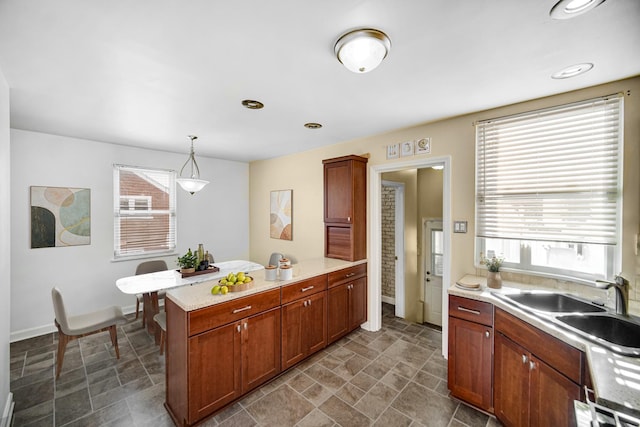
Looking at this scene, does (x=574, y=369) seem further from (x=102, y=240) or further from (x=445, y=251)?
(x=102, y=240)

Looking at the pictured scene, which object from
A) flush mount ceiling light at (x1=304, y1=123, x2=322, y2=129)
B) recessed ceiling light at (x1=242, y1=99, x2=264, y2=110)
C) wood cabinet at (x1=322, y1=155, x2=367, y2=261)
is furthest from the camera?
wood cabinet at (x1=322, y1=155, x2=367, y2=261)

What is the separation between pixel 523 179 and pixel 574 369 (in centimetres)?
158

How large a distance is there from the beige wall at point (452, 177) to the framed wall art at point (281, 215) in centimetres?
10

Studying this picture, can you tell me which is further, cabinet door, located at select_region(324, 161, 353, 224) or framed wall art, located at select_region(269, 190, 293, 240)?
framed wall art, located at select_region(269, 190, 293, 240)

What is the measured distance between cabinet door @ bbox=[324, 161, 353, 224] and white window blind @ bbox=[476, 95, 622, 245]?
1.43 metres

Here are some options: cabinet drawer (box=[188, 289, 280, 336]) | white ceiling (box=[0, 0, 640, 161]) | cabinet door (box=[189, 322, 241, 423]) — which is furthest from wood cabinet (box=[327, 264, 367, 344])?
white ceiling (box=[0, 0, 640, 161])

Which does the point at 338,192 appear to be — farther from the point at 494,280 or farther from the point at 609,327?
the point at 609,327

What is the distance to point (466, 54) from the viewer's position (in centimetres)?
159

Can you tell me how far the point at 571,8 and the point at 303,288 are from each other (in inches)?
104

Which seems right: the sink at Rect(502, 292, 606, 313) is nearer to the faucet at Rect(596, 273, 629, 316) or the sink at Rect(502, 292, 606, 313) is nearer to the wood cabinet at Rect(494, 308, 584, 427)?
the faucet at Rect(596, 273, 629, 316)

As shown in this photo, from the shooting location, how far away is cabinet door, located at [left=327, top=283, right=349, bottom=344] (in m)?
2.97

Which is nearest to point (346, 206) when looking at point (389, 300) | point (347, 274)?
point (347, 274)

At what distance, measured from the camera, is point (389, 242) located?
472cm

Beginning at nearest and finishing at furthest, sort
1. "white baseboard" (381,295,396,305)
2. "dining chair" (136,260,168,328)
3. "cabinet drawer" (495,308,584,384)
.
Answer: "cabinet drawer" (495,308,584,384)
"dining chair" (136,260,168,328)
"white baseboard" (381,295,396,305)
